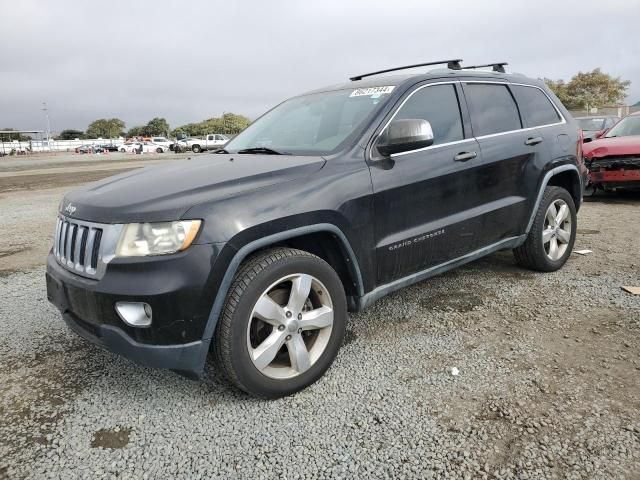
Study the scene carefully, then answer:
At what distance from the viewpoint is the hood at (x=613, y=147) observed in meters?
7.93

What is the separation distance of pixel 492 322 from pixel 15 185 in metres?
16.2

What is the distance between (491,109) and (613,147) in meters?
5.49

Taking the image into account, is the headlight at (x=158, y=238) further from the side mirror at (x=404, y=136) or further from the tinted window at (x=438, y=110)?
the tinted window at (x=438, y=110)

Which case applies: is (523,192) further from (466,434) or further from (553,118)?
(466,434)

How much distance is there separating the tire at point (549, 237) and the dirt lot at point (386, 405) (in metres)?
0.51

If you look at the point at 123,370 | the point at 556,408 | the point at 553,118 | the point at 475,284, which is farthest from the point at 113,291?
the point at 553,118

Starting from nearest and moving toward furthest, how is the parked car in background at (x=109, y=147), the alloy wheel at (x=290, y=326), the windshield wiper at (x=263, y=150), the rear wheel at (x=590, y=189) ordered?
the alloy wheel at (x=290, y=326) → the windshield wiper at (x=263, y=150) → the rear wheel at (x=590, y=189) → the parked car in background at (x=109, y=147)

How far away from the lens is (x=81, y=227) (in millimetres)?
2566


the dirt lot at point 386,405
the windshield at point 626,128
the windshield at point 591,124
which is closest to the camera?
the dirt lot at point 386,405

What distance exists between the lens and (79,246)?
2.54 m

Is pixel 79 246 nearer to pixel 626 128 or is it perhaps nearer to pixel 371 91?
pixel 371 91

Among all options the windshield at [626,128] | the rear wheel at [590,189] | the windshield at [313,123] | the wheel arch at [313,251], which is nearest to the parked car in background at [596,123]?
the windshield at [626,128]

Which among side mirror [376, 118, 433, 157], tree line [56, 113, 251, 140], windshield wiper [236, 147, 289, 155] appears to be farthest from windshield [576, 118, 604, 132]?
tree line [56, 113, 251, 140]

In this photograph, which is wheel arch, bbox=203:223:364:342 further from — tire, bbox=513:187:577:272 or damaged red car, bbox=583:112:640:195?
damaged red car, bbox=583:112:640:195
